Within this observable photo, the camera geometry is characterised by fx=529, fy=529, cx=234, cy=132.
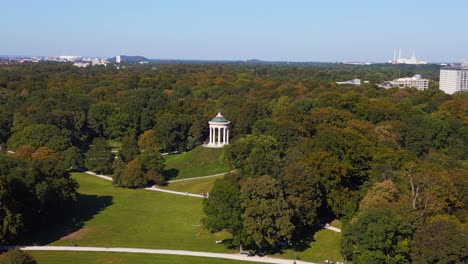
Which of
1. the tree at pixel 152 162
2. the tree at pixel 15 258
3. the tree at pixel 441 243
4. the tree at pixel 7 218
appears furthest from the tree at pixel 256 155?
the tree at pixel 15 258

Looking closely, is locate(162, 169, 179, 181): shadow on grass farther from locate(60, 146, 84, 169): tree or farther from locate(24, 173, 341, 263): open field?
locate(60, 146, 84, 169): tree

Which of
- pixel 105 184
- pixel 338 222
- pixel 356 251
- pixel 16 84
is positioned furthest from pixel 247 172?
pixel 16 84

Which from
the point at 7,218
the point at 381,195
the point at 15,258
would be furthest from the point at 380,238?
the point at 7,218

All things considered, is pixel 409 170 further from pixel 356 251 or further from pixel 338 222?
pixel 356 251

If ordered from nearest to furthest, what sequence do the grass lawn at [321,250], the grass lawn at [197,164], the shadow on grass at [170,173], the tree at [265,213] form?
the tree at [265,213] < the grass lawn at [321,250] < the shadow on grass at [170,173] < the grass lawn at [197,164]

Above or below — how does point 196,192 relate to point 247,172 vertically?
below

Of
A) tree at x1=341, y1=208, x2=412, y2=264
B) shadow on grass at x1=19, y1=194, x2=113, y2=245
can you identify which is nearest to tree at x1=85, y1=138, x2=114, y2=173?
shadow on grass at x1=19, y1=194, x2=113, y2=245

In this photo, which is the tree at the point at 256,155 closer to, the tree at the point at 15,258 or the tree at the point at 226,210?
the tree at the point at 226,210
